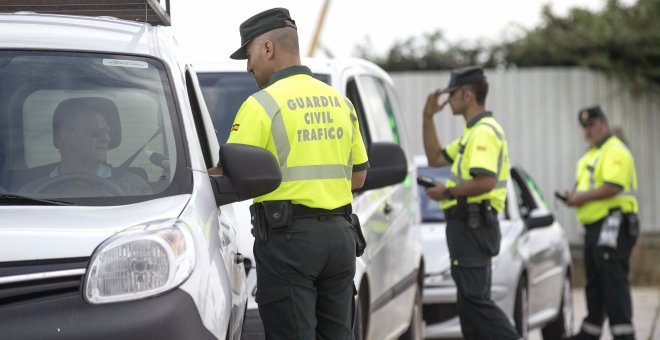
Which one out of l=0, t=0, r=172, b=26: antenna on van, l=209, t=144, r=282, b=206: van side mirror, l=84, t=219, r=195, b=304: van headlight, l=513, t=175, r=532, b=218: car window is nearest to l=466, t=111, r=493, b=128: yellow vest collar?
l=0, t=0, r=172, b=26: antenna on van

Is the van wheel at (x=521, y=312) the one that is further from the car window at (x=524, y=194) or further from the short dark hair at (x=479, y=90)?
the short dark hair at (x=479, y=90)

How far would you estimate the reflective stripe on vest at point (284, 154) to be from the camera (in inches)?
217

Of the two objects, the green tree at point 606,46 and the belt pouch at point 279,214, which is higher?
the green tree at point 606,46

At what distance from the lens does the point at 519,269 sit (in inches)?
408

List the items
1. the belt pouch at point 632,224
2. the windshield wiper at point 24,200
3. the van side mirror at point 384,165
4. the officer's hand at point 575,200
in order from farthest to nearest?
1. the officer's hand at point 575,200
2. the belt pouch at point 632,224
3. the van side mirror at point 384,165
4. the windshield wiper at point 24,200

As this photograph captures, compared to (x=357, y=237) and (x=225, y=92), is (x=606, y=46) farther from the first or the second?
(x=357, y=237)

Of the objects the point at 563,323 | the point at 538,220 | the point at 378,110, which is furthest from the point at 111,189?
the point at 563,323

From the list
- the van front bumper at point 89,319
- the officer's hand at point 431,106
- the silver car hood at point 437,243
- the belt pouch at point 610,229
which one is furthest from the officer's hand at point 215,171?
the belt pouch at point 610,229

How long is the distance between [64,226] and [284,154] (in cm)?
130

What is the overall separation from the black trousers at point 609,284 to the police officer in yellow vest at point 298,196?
5.33 m

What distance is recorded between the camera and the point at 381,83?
917 cm

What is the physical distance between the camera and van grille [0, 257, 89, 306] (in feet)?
13.9

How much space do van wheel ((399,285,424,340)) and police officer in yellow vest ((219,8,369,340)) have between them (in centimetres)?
319

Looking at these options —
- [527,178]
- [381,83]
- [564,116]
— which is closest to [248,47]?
[381,83]
